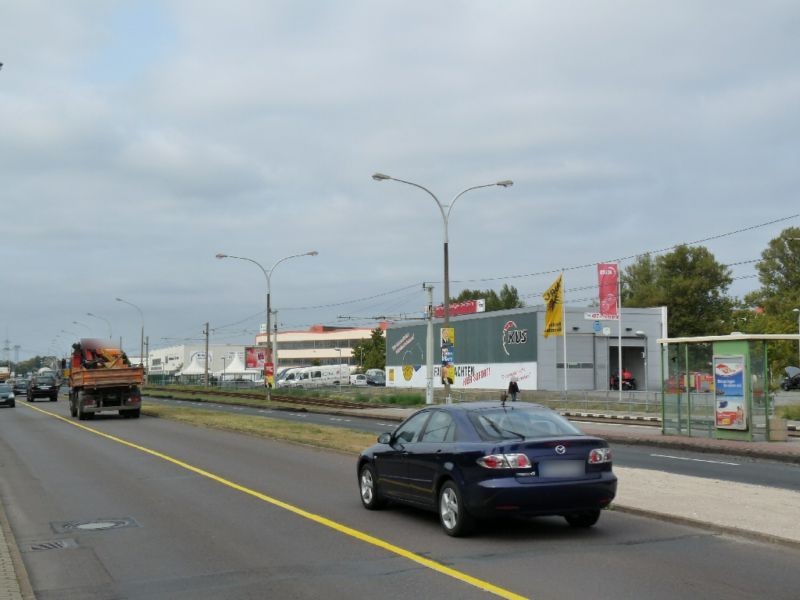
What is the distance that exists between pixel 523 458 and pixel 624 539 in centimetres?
140

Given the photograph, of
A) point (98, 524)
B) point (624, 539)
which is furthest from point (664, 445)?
point (98, 524)

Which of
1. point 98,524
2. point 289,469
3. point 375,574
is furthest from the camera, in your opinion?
point 289,469

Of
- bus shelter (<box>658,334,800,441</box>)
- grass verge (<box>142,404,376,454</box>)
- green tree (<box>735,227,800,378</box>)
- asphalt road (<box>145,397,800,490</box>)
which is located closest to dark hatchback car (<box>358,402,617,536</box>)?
asphalt road (<box>145,397,800,490</box>)

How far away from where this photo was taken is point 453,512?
9.80 metres

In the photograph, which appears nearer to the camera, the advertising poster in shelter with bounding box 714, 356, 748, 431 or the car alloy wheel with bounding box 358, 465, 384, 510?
the car alloy wheel with bounding box 358, 465, 384, 510

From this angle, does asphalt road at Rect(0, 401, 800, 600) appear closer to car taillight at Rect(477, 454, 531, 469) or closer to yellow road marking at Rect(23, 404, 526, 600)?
yellow road marking at Rect(23, 404, 526, 600)

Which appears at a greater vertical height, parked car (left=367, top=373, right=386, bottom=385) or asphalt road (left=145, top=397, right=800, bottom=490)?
asphalt road (left=145, top=397, right=800, bottom=490)

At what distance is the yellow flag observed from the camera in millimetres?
50719

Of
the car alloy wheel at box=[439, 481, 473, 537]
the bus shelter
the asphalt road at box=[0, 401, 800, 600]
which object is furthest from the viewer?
the bus shelter

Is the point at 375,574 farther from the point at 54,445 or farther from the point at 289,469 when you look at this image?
the point at 54,445

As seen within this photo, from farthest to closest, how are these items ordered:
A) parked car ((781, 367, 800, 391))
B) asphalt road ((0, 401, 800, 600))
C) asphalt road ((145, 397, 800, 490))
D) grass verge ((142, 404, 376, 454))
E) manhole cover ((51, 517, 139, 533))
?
parked car ((781, 367, 800, 391)), grass verge ((142, 404, 376, 454)), asphalt road ((145, 397, 800, 490)), manhole cover ((51, 517, 139, 533)), asphalt road ((0, 401, 800, 600))

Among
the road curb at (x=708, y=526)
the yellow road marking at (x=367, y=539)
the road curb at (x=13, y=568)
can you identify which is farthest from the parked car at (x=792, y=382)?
the road curb at (x=13, y=568)

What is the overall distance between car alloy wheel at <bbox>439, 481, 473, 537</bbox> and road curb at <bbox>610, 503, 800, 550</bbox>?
2505mm

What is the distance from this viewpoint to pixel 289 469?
17.2 metres
